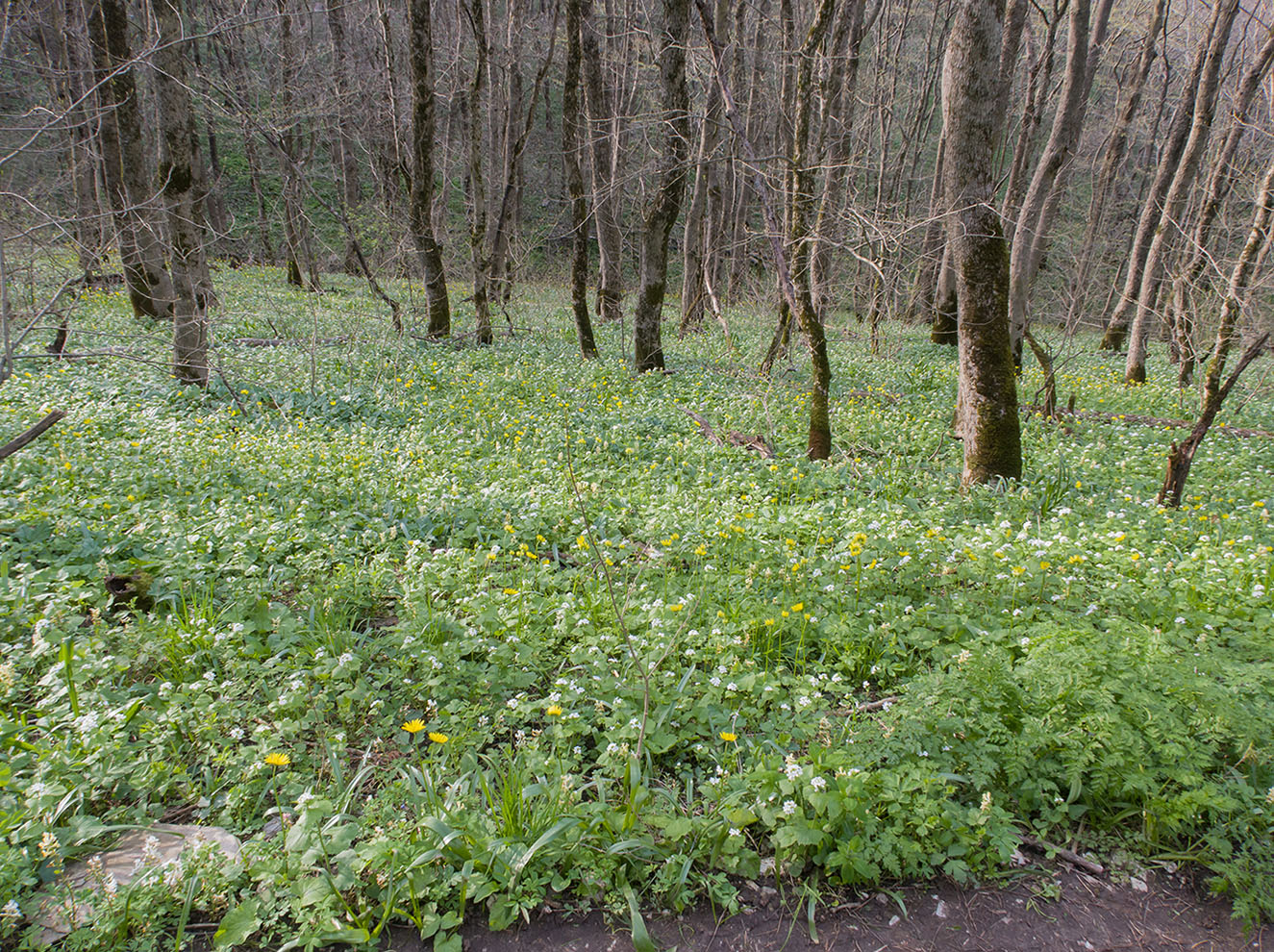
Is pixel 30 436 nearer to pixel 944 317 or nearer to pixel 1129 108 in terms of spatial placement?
pixel 944 317

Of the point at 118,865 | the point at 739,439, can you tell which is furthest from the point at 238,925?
the point at 739,439

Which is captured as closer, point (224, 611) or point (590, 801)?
point (590, 801)

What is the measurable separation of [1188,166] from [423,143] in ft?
41.6

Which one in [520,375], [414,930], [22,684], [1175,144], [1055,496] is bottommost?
[414,930]

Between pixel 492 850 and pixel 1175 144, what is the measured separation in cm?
1630

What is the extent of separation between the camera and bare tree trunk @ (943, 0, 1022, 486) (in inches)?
205

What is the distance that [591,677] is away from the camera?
3199mm

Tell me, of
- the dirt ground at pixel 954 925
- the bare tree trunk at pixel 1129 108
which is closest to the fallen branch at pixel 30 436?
the dirt ground at pixel 954 925

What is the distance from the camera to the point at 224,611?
3.54m

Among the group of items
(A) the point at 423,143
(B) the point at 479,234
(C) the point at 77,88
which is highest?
(C) the point at 77,88

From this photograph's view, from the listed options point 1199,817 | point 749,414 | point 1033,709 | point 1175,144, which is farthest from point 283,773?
point 1175,144

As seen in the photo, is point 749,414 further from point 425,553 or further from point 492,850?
point 492,850

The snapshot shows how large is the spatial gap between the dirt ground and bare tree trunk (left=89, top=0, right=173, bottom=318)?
10.9 meters

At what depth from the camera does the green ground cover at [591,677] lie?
2.34 m
